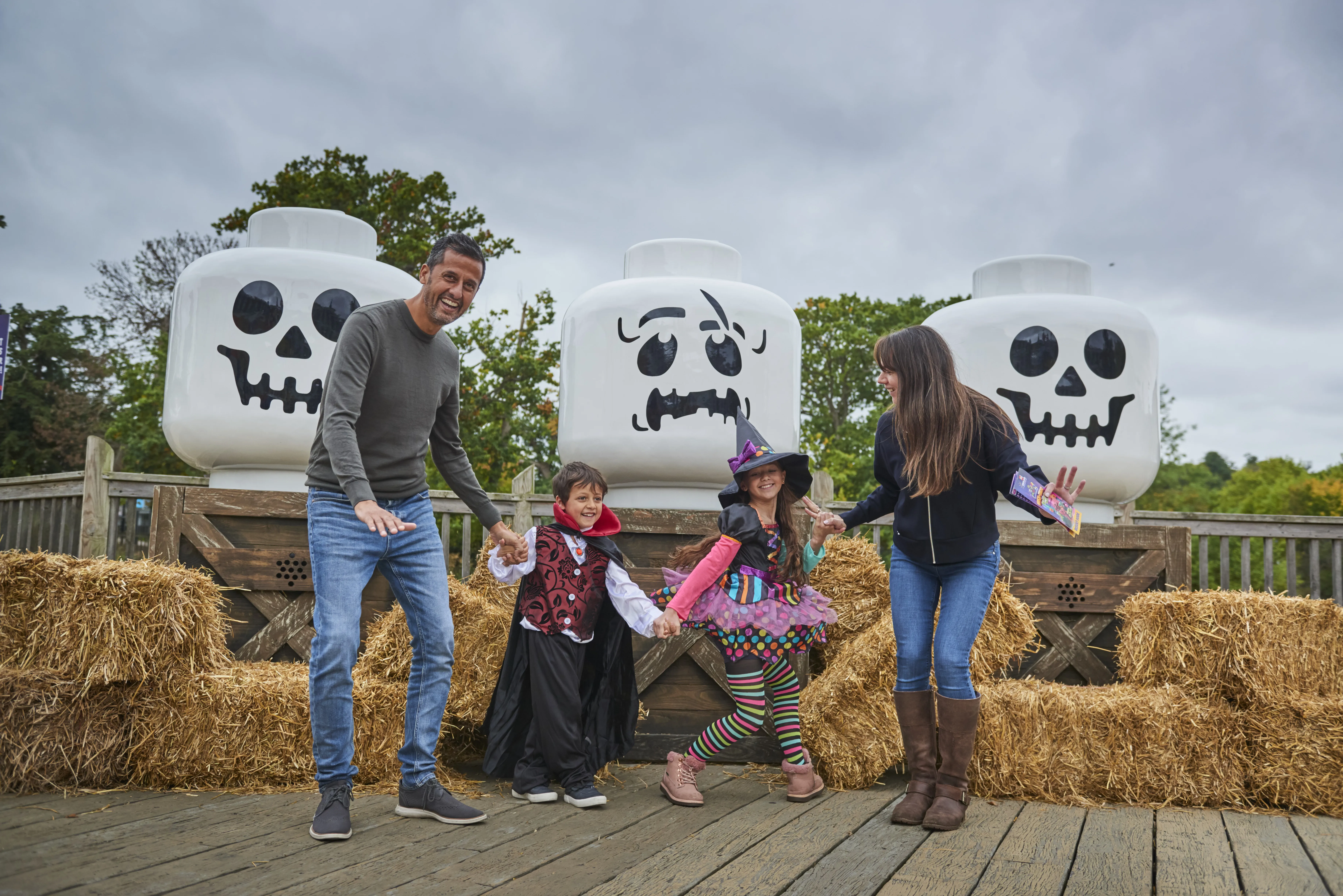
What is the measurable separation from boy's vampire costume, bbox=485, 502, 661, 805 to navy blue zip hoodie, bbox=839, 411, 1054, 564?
87 cm

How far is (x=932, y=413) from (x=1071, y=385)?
5.59ft

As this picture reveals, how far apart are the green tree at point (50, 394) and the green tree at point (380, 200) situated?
232 inches

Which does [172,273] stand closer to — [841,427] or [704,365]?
[841,427]

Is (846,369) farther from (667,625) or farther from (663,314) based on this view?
(667,625)

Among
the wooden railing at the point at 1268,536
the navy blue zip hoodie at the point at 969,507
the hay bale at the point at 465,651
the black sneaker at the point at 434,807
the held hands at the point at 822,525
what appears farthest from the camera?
the wooden railing at the point at 1268,536

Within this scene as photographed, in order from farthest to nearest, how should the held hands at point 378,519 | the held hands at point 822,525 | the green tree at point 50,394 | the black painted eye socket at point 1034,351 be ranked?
the green tree at point 50,394, the black painted eye socket at point 1034,351, the held hands at point 822,525, the held hands at point 378,519

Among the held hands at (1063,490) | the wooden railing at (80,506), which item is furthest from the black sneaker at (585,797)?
the wooden railing at (80,506)

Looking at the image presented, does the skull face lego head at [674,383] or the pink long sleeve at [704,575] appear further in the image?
the skull face lego head at [674,383]

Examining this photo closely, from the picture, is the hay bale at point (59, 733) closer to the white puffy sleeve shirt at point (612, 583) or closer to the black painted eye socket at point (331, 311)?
the white puffy sleeve shirt at point (612, 583)

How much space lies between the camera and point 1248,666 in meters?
3.35

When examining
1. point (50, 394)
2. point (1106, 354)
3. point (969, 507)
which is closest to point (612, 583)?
point (969, 507)

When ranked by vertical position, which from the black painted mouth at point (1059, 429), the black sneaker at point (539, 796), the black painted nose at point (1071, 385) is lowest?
the black sneaker at point (539, 796)

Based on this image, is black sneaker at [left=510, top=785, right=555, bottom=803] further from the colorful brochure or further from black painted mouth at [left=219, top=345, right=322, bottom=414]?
black painted mouth at [left=219, top=345, right=322, bottom=414]

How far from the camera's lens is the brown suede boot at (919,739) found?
2945mm
